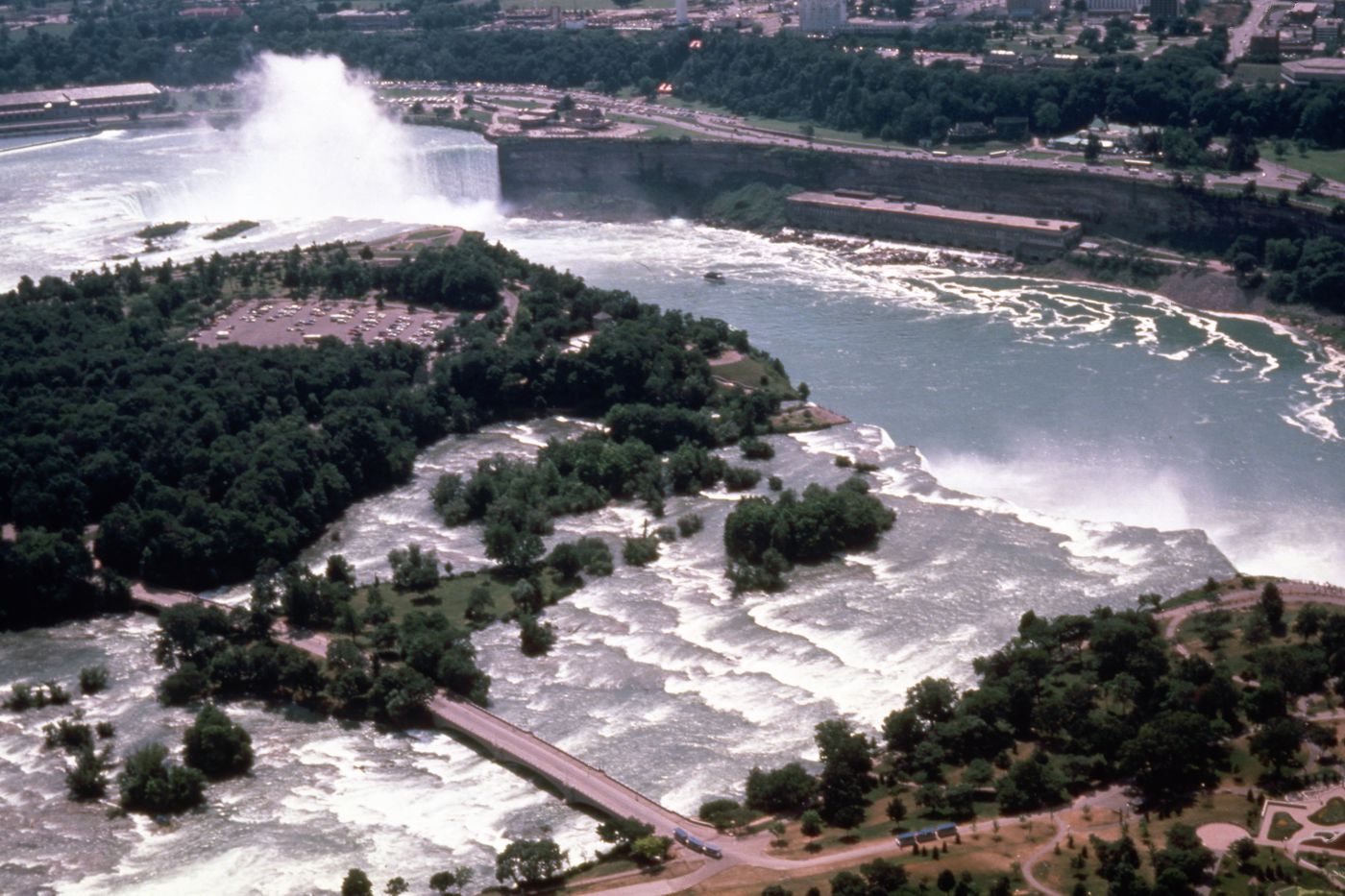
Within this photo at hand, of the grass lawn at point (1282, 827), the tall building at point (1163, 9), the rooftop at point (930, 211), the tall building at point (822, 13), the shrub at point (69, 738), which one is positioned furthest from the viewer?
the tall building at point (822, 13)

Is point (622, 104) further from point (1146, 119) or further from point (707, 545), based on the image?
point (707, 545)

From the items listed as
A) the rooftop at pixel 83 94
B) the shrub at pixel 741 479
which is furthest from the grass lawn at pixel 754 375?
the rooftop at pixel 83 94

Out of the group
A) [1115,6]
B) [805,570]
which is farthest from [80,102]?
[805,570]

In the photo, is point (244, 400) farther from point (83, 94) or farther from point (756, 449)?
point (83, 94)

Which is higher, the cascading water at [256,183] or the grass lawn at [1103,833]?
the cascading water at [256,183]

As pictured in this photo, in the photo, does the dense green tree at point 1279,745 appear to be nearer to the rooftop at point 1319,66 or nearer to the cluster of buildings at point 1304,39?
the cluster of buildings at point 1304,39

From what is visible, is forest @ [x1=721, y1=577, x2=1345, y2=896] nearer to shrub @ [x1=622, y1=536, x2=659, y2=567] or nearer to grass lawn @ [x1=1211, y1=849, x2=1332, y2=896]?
grass lawn @ [x1=1211, y1=849, x2=1332, y2=896]

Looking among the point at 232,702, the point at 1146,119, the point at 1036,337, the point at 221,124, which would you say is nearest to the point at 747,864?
the point at 232,702
